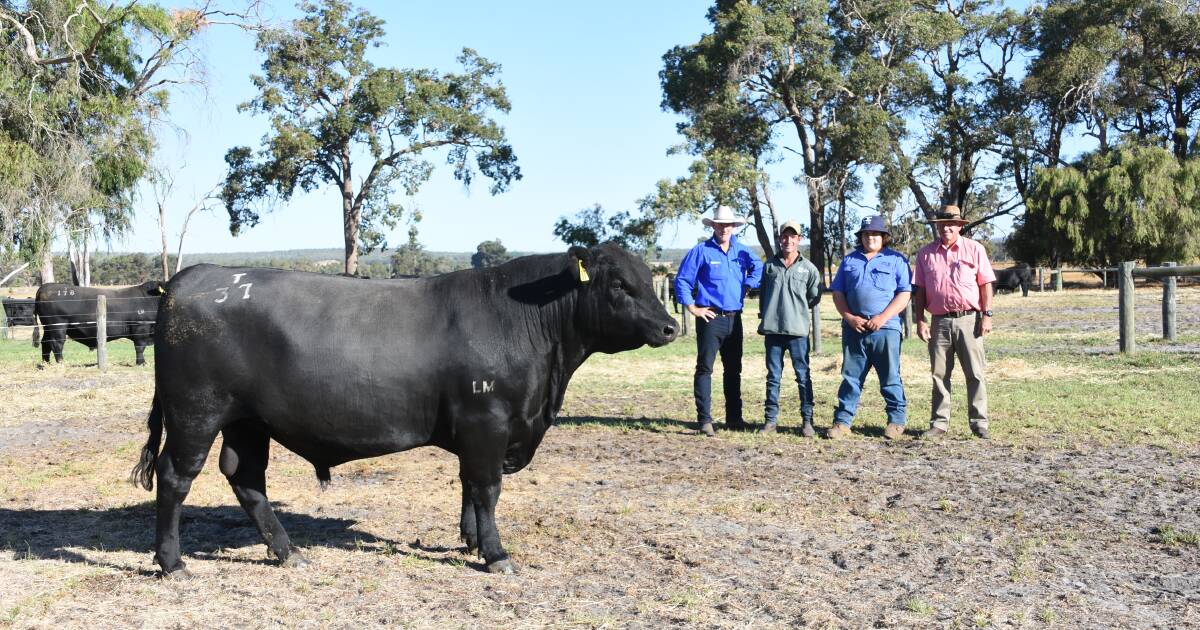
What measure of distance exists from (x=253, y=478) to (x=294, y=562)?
0.52m

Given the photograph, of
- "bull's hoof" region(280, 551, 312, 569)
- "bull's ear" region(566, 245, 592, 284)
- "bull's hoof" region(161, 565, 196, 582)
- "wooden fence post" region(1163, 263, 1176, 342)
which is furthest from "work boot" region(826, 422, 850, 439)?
"wooden fence post" region(1163, 263, 1176, 342)

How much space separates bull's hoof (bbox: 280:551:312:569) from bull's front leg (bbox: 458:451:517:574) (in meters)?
0.92

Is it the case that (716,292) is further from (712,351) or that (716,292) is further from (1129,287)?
(1129,287)

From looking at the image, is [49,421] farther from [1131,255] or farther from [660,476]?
[1131,255]

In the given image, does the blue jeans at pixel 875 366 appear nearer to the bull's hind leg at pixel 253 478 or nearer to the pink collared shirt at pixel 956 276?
the pink collared shirt at pixel 956 276

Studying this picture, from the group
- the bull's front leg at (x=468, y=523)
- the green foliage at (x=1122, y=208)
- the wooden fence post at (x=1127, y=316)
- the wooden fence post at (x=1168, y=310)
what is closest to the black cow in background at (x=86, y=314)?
the bull's front leg at (x=468, y=523)

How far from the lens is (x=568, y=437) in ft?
30.7

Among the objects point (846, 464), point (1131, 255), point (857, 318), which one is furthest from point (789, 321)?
point (1131, 255)

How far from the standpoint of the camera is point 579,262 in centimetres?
540

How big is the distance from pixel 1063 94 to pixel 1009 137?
2761 mm

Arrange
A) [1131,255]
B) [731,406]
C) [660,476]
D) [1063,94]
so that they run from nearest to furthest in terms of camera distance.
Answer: [660,476] < [731,406] < [1131,255] < [1063,94]

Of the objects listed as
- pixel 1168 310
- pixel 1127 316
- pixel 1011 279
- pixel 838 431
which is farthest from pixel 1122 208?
pixel 838 431

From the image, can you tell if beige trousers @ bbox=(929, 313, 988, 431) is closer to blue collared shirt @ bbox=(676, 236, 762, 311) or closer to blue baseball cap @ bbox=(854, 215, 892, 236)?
blue baseball cap @ bbox=(854, 215, 892, 236)

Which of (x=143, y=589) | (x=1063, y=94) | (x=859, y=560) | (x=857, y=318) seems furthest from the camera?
(x=1063, y=94)
